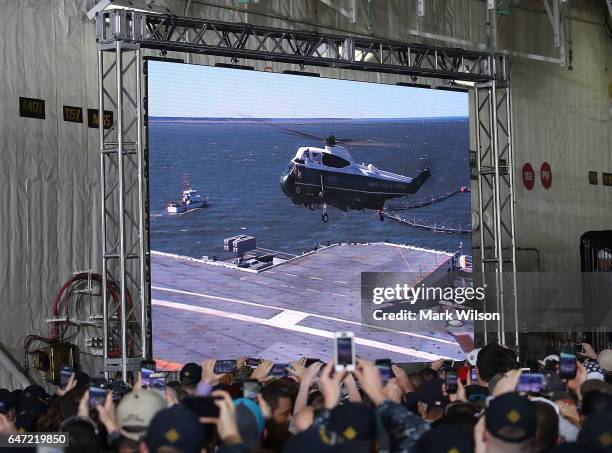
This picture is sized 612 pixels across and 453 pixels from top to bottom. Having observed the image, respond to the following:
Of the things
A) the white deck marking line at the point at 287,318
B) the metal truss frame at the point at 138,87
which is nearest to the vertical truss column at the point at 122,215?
the metal truss frame at the point at 138,87

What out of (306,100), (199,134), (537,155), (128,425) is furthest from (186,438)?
(537,155)

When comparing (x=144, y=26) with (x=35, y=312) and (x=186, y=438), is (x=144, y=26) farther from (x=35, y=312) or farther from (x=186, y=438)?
(x=186, y=438)

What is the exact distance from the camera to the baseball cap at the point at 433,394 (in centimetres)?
Answer: 606

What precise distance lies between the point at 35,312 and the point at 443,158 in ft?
20.7

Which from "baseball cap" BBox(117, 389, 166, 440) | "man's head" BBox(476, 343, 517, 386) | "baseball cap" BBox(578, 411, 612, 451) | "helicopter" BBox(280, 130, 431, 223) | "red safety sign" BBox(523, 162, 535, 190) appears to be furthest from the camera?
"red safety sign" BBox(523, 162, 535, 190)

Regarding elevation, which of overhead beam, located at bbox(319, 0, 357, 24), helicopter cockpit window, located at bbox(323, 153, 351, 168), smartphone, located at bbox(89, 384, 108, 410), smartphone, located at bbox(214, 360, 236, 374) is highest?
overhead beam, located at bbox(319, 0, 357, 24)

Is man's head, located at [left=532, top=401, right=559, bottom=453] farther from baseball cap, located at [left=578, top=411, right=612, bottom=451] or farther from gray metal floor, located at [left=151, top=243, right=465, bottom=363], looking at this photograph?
gray metal floor, located at [left=151, top=243, right=465, bottom=363]

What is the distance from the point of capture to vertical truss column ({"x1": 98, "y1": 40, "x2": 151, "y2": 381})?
39.5ft

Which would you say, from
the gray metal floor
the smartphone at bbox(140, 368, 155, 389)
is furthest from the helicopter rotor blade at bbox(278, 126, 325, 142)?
the smartphone at bbox(140, 368, 155, 389)

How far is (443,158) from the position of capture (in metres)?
15.7

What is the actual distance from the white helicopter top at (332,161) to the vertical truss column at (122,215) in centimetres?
224

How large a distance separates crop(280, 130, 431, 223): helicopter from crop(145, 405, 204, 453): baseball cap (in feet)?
34.1

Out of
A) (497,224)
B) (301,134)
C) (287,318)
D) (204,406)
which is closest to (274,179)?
(301,134)

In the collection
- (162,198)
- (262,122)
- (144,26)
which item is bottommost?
(162,198)
